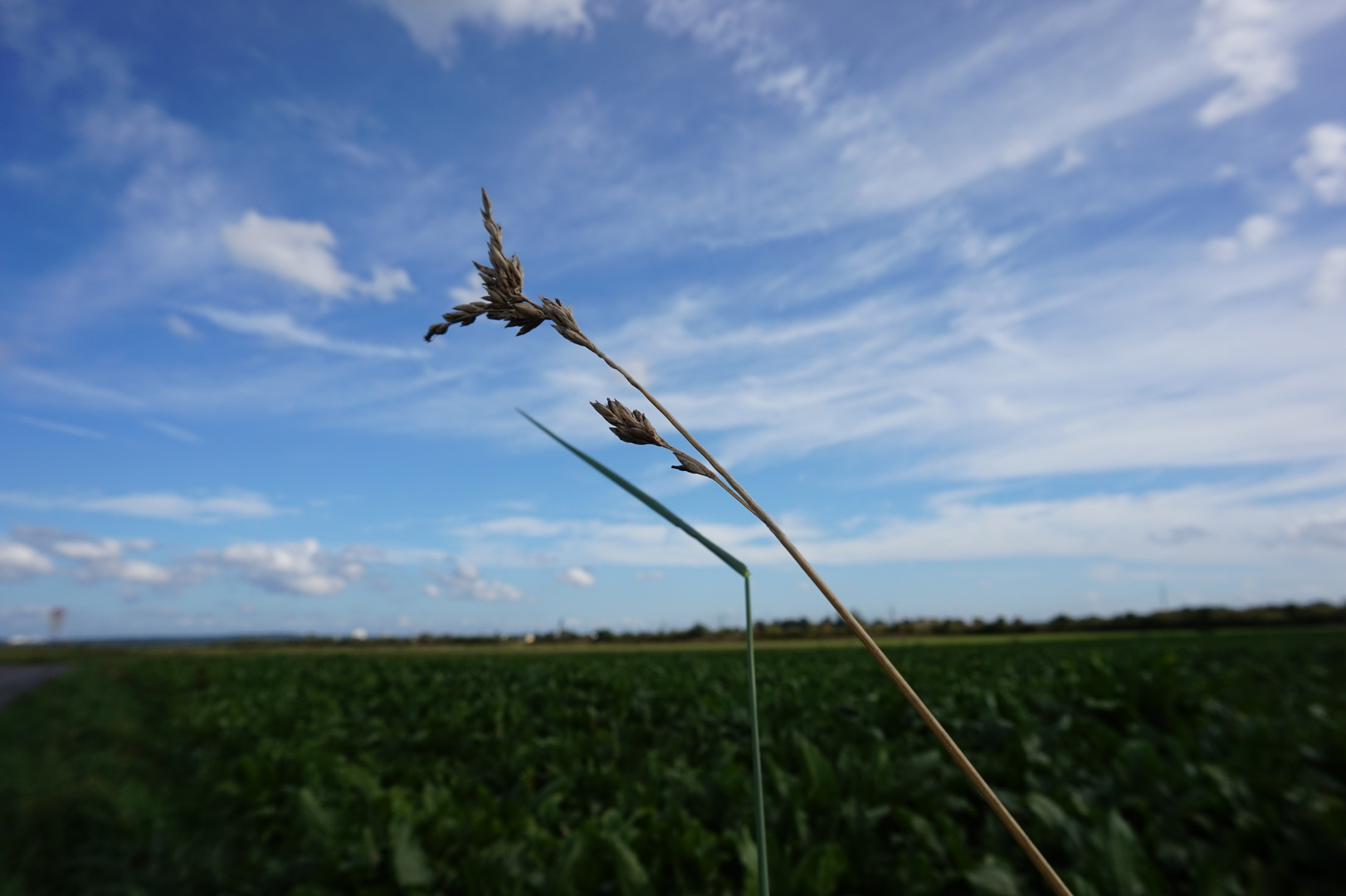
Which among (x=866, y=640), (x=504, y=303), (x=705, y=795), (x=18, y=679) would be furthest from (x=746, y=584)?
(x=18, y=679)

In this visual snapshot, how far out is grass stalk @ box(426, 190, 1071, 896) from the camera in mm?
498

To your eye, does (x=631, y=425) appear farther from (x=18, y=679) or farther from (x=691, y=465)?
(x=18, y=679)

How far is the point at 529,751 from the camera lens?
5.48m

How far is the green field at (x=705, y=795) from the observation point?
3211 mm

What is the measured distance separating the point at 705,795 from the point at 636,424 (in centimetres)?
406

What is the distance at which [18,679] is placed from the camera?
23172mm

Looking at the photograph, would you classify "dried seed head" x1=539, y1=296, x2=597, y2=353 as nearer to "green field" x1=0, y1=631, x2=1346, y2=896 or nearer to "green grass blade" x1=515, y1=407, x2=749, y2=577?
"green grass blade" x1=515, y1=407, x2=749, y2=577

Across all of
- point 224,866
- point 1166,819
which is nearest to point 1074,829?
point 1166,819

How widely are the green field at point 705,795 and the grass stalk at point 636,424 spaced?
8.39 ft

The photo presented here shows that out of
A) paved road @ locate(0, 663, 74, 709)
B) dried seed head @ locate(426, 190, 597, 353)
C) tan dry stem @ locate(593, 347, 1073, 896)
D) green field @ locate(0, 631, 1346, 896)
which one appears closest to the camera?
tan dry stem @ locate(593, 347, 1073, 896)

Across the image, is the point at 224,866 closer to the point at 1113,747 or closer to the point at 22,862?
the point at 22,862

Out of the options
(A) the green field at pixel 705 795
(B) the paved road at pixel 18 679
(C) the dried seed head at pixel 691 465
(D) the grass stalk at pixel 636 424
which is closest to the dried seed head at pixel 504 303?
(D) the grass stalk at pixel 636 424

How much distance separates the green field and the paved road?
11.1 m

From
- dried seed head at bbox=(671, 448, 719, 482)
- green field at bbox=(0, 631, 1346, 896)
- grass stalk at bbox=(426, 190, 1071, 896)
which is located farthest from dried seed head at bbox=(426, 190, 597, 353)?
green field at bbox=(0, 631, 1346, 896)
